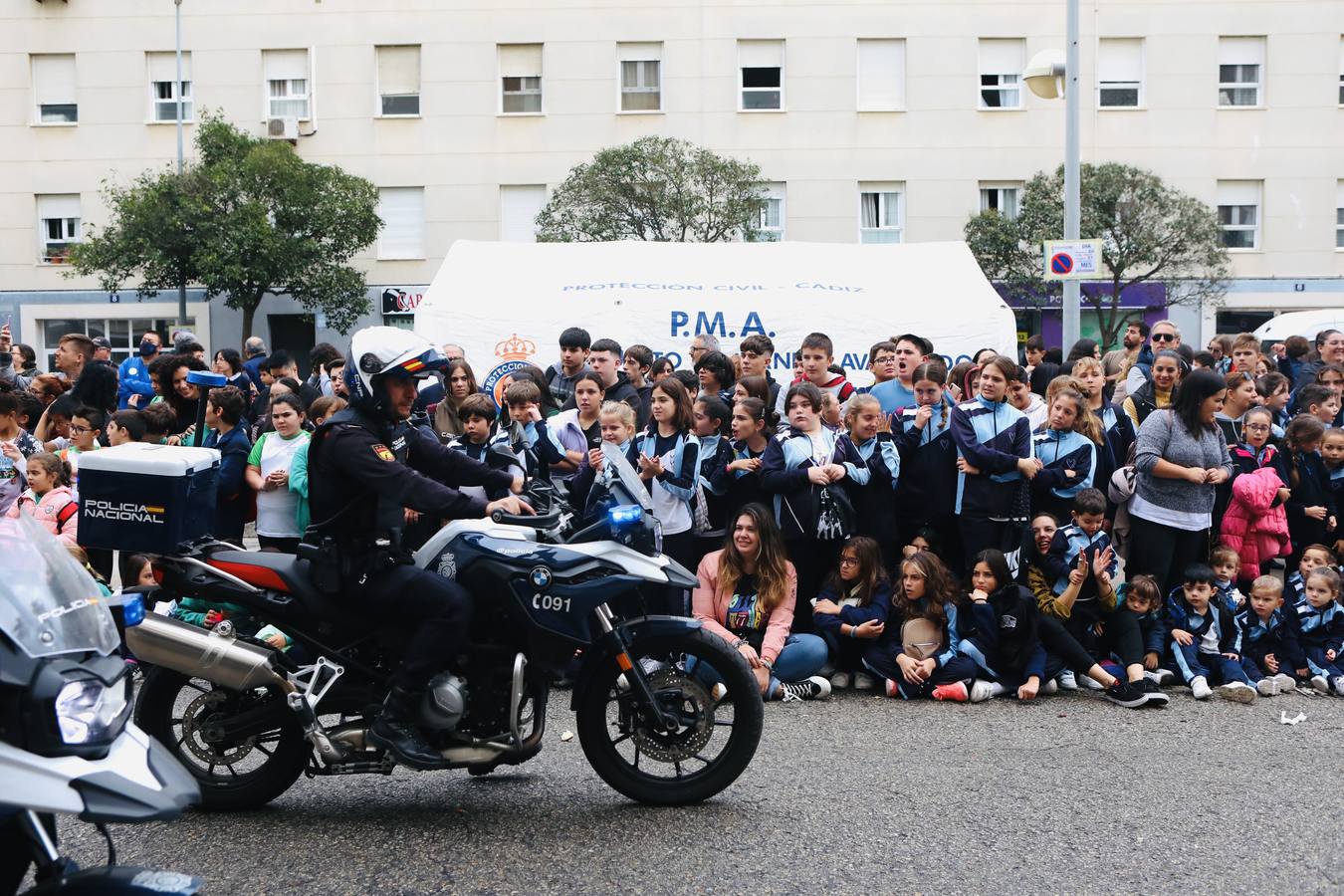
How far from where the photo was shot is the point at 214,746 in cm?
544

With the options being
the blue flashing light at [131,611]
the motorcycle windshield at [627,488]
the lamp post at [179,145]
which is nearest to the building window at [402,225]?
the lamp post at [179,145]

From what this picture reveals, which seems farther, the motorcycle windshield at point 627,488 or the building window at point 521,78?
the building window at point 521,78

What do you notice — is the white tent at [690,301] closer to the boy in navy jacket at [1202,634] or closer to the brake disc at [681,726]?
the boy in navy jacket at [1202,634]

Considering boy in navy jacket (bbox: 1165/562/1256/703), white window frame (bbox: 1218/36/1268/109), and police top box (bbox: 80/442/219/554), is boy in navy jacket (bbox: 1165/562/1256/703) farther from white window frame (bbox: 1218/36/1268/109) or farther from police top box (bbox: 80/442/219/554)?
white window frame (bbox: 1218/36/1268/109)

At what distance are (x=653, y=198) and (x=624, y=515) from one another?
2379 centimetres

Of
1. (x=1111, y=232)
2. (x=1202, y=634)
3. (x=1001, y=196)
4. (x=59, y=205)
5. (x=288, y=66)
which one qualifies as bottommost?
(x=1202, y=634)

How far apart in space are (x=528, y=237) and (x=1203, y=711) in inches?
1035

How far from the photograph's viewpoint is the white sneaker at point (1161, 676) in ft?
25.7

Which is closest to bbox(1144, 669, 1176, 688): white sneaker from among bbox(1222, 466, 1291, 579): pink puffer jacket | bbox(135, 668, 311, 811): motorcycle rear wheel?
bbox(1222, 466, 1291, 579): pink puffer jacket

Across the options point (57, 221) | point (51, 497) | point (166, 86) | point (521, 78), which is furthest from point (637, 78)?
point (51, 497)

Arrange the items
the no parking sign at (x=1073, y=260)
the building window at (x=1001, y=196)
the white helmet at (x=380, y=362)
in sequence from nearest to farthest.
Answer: the white helmet at (x=380, y=362) → the no parking sign at (x=1073, y=260) → the building window at (x=1001, y=196)

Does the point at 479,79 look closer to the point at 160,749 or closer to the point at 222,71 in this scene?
the point at 222,71

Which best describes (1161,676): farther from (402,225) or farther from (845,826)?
(402,225)

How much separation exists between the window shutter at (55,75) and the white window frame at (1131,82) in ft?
79.7
